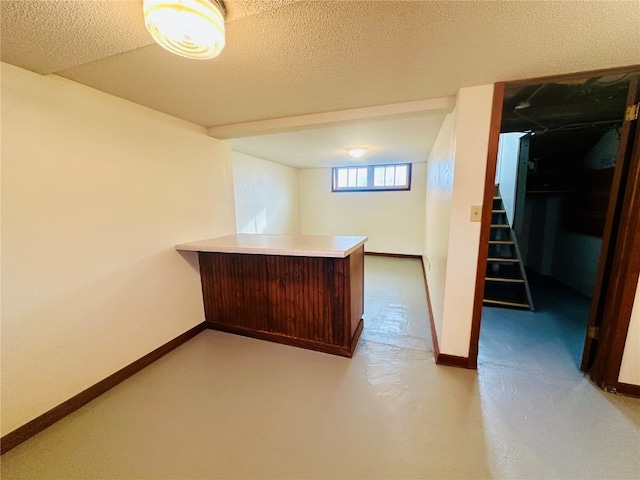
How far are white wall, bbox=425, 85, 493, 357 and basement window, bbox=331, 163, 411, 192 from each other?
359 cm

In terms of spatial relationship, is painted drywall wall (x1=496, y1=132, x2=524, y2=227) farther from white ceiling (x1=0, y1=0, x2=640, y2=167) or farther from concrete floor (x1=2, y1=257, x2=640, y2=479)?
white ceiling (x1=0, y1=0, x2=640, y2=167)

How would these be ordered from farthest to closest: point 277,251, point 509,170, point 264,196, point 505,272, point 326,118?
point 264,196, point 509,170, point 505,272, point 326,118, point 277,251

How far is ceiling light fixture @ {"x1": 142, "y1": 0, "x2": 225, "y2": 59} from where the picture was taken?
857 millimetres

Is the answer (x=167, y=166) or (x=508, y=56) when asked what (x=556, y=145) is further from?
(x=167, y=166)

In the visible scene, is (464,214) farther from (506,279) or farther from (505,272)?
(505,272)

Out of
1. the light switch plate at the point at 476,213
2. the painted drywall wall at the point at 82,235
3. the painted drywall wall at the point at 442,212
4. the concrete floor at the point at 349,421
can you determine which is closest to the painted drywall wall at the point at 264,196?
the painted drywall wall at the point at 82,235

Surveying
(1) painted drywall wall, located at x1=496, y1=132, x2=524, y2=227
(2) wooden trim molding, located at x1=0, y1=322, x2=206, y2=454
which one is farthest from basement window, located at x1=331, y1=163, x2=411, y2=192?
(2) wooden trim molding, located at x1=0, y1=322, x2=206, y2=454

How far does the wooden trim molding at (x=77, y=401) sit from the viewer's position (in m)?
1.39

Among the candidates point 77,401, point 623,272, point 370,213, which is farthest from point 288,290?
point 370,213

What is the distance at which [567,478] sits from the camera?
1160 millimetres

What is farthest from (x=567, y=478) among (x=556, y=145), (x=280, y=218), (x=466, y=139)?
(x=280, y=218)

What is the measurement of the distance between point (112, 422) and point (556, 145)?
5.42 m

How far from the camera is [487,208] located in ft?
5.61

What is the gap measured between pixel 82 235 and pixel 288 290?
148cm
